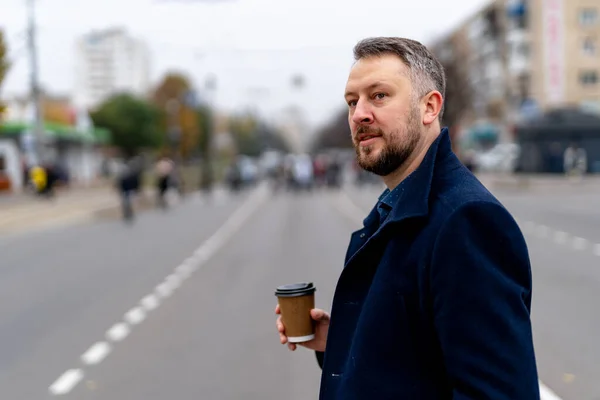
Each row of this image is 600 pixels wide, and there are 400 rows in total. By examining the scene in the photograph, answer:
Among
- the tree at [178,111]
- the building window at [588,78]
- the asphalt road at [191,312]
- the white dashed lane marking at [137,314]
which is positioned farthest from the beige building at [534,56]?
the white dashed lane marking at [137,314]

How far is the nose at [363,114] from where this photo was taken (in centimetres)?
206

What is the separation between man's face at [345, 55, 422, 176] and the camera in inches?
80.4

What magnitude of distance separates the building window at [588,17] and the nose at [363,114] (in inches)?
2889

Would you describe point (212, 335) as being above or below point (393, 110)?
below

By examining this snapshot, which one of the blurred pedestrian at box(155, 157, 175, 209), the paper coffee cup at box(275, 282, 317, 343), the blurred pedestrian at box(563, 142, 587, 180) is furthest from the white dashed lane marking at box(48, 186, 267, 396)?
the blurred pedestrian at box(563, 142, 587, 180)

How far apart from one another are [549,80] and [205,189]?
2685 cm

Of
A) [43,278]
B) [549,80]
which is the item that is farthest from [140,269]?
[549,80]

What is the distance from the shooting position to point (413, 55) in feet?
6.73

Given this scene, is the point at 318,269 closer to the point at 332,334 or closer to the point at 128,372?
the point at 128,372

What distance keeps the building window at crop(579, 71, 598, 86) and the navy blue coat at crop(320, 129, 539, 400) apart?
240 ft

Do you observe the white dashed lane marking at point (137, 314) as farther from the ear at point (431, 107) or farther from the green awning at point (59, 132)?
the green awning at point (59, 132)

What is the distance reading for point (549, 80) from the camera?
59500mm

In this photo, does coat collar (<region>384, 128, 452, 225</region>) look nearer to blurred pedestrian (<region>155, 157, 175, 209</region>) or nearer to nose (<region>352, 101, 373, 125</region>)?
nose (<region>352, 101, 373, 125</region>)

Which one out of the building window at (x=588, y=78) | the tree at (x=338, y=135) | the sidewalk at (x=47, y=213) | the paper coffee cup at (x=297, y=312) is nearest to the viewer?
the paper coffee cup at (x=297, y=312)
